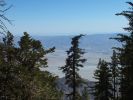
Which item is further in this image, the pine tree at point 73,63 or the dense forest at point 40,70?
the pine tree at point 73,63

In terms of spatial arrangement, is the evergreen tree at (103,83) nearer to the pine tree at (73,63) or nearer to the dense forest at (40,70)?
the dense forest at (40,70)

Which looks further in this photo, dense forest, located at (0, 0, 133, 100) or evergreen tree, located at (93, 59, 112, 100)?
evergreen tree, located at (93, 59, 112, 100)

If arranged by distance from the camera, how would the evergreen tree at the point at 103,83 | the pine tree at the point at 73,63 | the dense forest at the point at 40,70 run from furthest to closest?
the evergreen tree at the point at 103,83 < the pine tree at the point at 73,63 < the dense forest at the point at 40,70

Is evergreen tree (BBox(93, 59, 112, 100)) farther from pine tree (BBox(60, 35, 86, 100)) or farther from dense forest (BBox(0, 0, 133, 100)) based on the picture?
pine tree (BBox(60, 35, 86, 100))

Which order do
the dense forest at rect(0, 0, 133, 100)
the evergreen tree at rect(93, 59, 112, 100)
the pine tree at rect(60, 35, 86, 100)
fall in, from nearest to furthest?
1. the dense forest at rect(0, 0, 133, 100)
2. the pine tree at rect(60, 35, 86, 100)
3. the evergreen tree at rect(93, 59, 112, 100)

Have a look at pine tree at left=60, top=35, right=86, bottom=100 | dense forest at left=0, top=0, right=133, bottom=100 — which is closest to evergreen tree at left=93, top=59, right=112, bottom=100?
dense forest at left=0, top=0, right=133, bottom=100

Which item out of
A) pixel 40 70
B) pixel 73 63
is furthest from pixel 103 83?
pixel 40 70

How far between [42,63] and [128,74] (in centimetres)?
951

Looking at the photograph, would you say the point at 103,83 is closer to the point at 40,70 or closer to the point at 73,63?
the point at 73,63

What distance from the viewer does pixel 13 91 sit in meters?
7.30

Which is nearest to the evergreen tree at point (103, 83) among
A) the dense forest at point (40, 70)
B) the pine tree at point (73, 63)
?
the dense forest at point (40, 70)

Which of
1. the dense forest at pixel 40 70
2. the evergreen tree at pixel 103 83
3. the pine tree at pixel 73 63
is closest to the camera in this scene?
the dense forest at pixel 40 70

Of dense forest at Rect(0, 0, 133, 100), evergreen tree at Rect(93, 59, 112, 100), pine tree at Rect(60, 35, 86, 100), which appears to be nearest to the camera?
dense forest at Rect(0, 0, 133, 100)

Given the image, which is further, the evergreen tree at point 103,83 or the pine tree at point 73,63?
the evergreen tree at point 103,83
